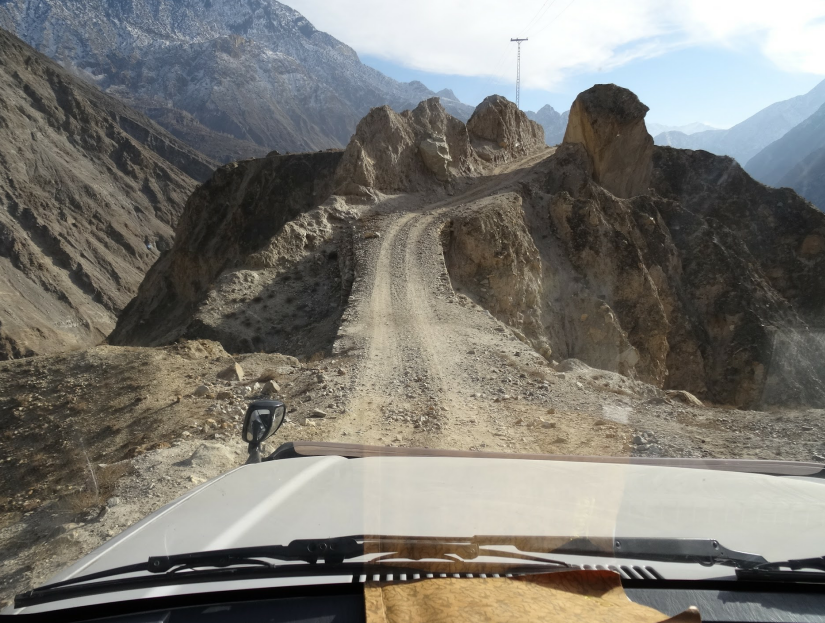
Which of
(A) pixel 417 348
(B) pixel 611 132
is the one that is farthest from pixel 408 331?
(B) pixel 611 132

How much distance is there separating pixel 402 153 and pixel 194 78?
185110mm

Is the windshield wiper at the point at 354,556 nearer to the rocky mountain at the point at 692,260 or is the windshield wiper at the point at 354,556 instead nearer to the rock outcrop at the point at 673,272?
the rock outcrop at the point at 673,272

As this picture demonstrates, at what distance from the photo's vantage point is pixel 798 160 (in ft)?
279

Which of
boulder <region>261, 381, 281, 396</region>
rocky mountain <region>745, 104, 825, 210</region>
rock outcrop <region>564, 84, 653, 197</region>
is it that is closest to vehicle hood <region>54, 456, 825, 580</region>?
boulder <region>261, 381, 281, 396</region>

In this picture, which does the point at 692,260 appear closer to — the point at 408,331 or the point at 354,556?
the point at 408,331

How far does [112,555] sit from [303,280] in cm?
1617

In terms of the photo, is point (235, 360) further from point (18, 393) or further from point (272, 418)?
point (272, 418)

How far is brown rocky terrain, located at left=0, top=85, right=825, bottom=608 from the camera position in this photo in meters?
7.19

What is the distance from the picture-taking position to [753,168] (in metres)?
96.5

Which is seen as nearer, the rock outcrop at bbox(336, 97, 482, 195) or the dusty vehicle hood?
the dusty vehicle hood

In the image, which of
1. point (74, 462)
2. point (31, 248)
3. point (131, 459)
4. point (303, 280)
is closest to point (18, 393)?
point (74, 462)

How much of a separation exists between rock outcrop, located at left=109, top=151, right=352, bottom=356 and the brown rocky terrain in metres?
0.11

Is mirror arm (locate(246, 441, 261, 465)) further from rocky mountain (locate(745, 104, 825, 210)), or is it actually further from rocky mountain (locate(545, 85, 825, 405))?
rocky mountain (locate(745, 104, 825, 210))

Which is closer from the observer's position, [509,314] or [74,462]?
[74,462]
